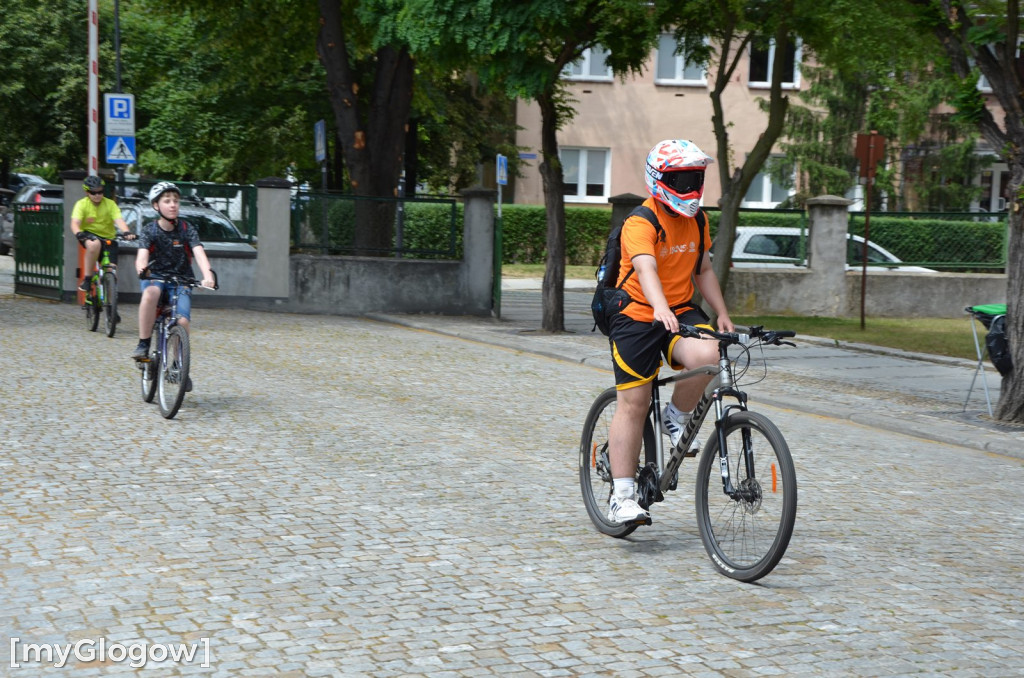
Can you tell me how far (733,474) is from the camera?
5.75 meters

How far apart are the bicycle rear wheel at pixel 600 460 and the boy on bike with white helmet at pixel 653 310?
4.5 inches

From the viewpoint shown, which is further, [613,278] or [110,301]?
[110,301]

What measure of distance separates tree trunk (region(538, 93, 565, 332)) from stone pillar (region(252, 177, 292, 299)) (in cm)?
488

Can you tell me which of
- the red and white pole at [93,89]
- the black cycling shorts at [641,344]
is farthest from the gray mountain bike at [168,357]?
the red and white pole at [93,89]

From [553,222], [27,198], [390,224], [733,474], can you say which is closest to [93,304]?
[553,222]

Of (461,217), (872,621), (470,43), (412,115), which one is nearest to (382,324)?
(461,217)

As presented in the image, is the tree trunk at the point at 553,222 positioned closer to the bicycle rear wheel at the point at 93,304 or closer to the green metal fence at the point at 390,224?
the green metal fence at the point at 390,224

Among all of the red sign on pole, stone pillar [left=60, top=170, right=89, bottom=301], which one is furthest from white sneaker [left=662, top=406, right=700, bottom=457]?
stone pillar [left=60, top=170, right=89, bottom=301]

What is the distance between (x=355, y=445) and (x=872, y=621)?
14.7ft

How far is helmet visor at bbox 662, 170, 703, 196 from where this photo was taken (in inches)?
234

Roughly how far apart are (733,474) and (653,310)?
0.79 m

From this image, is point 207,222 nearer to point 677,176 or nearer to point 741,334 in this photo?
point 677,176

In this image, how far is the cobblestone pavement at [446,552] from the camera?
15.8 ft

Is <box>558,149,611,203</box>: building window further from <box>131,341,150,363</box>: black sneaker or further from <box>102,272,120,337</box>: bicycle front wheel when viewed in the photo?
<box>131,341,150,363</box>: black sneaker
